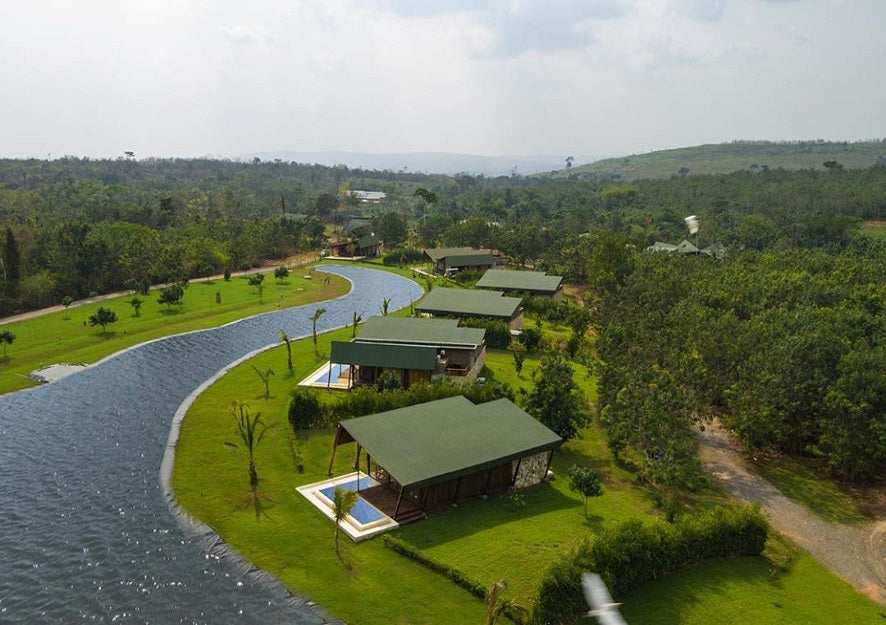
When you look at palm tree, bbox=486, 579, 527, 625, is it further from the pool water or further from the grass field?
the pool water

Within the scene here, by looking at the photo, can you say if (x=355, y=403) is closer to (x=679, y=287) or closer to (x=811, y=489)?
(x=811, y=489)

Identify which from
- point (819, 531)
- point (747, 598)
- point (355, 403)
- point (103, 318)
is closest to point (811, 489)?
point (819, 531)

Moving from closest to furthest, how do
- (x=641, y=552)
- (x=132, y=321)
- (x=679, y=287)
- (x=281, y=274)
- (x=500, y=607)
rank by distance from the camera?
1. (x=500, y=607)
2. (x=641, y=552)
3. (x=679, y=287)
4. (x=132, y=321)
5. (x=281, y=274)

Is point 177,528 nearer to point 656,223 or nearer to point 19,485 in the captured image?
point 19,485

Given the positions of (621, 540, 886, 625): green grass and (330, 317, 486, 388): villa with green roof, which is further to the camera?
(330, 317, 486, 388): villa with green roof

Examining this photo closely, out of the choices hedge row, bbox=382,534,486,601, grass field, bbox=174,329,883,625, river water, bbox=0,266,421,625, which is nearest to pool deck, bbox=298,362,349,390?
river water, bbox=0,266,421,625
